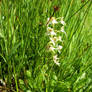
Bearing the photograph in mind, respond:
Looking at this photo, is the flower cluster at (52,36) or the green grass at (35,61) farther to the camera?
the green grass at (35,61)

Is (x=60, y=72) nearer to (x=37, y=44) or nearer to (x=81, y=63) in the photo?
(x=81, y=63)

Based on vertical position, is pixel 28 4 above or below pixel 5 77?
Answer: above

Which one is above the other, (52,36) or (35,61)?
(52,36)

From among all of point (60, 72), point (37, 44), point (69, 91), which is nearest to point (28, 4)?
point (37, 44)

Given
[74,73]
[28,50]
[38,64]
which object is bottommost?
[74,73]

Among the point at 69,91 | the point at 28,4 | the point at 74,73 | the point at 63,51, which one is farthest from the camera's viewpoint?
the point at 28,4

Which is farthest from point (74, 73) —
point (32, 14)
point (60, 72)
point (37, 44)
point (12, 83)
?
point (32, 14)

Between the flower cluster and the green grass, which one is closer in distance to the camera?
the flower cluster

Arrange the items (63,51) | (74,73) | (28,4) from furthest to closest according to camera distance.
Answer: (28,4) → (63,51) → (74,73)

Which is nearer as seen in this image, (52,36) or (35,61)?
(52,36)

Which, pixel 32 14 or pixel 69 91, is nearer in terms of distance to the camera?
pixel 69 91
